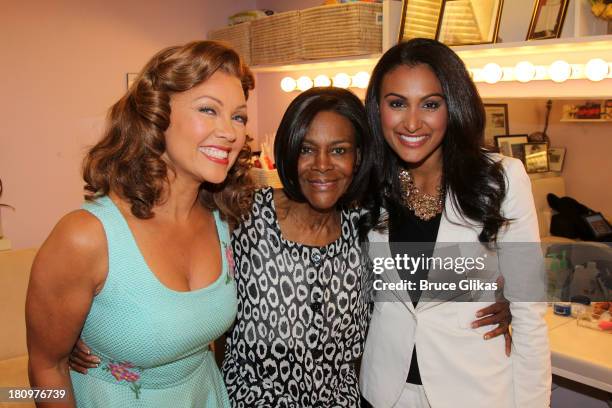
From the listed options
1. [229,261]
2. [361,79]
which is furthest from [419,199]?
[361,79]

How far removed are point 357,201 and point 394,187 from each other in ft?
0.31

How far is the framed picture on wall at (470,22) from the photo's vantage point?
5.65 feet

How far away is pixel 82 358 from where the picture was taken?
3.54 ft

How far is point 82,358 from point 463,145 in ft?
2.93

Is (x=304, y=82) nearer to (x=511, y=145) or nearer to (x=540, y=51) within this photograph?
(x=511, y=145)

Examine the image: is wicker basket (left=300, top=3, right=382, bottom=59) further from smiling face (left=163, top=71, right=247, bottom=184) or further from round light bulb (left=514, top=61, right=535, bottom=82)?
smiling face (left=163, top=71, right=247, bottom=184)

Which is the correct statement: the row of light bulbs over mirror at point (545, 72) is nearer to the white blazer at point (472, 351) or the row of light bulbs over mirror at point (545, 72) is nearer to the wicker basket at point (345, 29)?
the wicker basket at point (345, 29)

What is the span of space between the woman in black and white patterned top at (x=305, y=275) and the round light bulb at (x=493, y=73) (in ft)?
2.22

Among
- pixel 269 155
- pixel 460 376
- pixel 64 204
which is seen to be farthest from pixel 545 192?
pixel 64 204

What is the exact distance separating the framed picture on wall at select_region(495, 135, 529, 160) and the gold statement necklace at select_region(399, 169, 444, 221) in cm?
64

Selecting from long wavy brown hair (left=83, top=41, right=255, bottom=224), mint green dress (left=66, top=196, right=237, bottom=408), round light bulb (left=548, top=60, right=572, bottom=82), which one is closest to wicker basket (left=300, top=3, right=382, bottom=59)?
round light bulb (left=548, top=60, right=572, bottom=82)

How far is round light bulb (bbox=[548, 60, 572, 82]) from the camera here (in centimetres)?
164

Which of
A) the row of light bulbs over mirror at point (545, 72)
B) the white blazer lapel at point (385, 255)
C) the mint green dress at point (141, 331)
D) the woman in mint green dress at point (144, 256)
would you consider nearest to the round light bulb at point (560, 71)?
the row of light bulbs over mirror at point (545, 72)

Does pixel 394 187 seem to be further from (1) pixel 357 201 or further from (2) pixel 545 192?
(2) pixel 545 192
